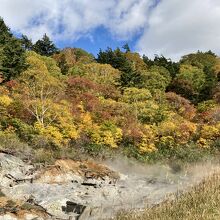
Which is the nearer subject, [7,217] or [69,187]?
[7,217]

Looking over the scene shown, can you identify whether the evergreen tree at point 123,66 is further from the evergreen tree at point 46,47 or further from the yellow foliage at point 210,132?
the yellow foliage at point 210,132

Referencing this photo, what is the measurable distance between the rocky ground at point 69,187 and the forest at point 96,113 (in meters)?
1.52

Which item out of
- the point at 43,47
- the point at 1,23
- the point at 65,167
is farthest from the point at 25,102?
the point at 43,47

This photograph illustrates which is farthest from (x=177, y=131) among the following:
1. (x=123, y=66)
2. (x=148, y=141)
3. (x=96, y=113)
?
(x=123, y=66)

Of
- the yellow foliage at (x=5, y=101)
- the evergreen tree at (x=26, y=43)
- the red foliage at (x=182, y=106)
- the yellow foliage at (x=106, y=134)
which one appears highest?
the evergreen tree at (x=26, y=43)

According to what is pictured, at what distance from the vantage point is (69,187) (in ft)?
71.2

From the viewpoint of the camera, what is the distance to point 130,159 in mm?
30406

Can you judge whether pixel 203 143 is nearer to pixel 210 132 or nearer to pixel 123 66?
pixel 210 132

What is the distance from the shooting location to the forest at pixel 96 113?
29.8 m

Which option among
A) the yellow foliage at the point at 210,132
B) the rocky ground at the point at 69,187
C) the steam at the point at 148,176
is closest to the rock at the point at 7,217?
the rocky ground at the point at 69,187

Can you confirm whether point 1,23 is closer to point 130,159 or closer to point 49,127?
point 49,127

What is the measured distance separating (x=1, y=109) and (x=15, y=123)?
207 centimetres

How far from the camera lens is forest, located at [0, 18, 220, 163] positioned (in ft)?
97.9

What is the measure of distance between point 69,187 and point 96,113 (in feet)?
44.6
